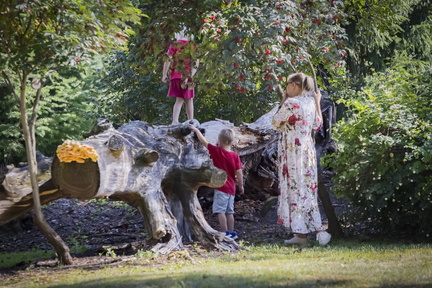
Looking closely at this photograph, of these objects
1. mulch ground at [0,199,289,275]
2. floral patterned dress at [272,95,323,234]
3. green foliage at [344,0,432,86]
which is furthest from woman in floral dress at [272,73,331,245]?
green foliage at [344,0,432,86]

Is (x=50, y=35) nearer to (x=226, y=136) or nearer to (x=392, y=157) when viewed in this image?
(x=226, y=136)

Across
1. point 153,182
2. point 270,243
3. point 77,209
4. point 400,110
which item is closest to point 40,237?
point 77,209

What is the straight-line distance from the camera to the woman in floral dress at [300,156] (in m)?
8.49

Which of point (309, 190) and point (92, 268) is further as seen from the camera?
point (309, 190)

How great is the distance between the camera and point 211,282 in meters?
5.73

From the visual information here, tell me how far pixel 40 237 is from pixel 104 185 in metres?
3.70

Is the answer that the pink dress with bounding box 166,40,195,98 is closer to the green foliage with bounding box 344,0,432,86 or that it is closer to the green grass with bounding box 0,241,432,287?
the green grass with bounding box 0,241,432,287

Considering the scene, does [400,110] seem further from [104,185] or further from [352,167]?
[104,185]

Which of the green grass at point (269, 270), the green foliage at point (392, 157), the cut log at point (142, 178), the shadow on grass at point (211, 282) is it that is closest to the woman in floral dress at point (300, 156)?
the green grass at point (269, 270)

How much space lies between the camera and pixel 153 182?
8516 millimetres

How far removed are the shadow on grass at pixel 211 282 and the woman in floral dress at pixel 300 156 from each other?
2682mm

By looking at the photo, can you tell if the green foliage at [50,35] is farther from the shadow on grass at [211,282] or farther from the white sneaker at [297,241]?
the white sneaker at [297,241]

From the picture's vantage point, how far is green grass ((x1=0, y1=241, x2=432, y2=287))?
5.66 m

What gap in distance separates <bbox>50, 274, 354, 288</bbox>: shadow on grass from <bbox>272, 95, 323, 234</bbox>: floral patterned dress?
8.80 ft
